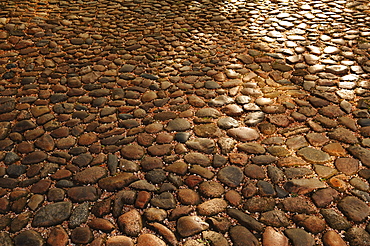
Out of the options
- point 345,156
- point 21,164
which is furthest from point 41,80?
point 345,156

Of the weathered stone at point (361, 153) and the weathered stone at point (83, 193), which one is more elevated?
the weathered stone at point (361, 153)

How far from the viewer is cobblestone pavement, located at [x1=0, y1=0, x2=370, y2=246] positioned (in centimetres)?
237

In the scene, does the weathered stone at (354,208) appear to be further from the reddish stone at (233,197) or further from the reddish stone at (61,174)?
the reddish stone at (61,174)

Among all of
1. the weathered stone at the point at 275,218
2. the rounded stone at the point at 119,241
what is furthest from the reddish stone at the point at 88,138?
the weathered stone at the point at 275,218

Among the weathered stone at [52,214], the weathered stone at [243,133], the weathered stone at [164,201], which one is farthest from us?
the weathered stone at [243,133]

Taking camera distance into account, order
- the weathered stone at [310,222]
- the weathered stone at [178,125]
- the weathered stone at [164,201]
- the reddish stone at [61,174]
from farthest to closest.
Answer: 1. the weathered stone at [178,125]
2. the reddish stone at [61,174]
3. the weathered stone at [164,201]
4. the weathered stone at [310,222]

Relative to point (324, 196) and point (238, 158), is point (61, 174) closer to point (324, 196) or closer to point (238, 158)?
point (238, 158)

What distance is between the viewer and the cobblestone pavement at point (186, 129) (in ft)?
7.77

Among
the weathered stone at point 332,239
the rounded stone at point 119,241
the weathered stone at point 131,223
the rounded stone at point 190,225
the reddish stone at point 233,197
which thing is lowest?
the rounded stone at point 119,241

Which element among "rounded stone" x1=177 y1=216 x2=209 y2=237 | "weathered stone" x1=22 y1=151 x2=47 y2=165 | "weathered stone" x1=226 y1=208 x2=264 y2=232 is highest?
"weathered stone" x1=226 y1=208 x2=264 y2=232

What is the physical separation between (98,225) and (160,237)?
443mm

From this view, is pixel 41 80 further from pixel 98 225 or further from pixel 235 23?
pixel 235 23

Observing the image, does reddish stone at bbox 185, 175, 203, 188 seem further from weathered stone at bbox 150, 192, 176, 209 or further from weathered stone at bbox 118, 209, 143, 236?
weathered stone at bbox 118, 209, 143, 236

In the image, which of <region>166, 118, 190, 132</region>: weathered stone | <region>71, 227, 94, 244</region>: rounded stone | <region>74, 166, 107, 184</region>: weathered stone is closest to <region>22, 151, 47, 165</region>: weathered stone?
<region>74, 166, 107, 184</region>: weathered stone
